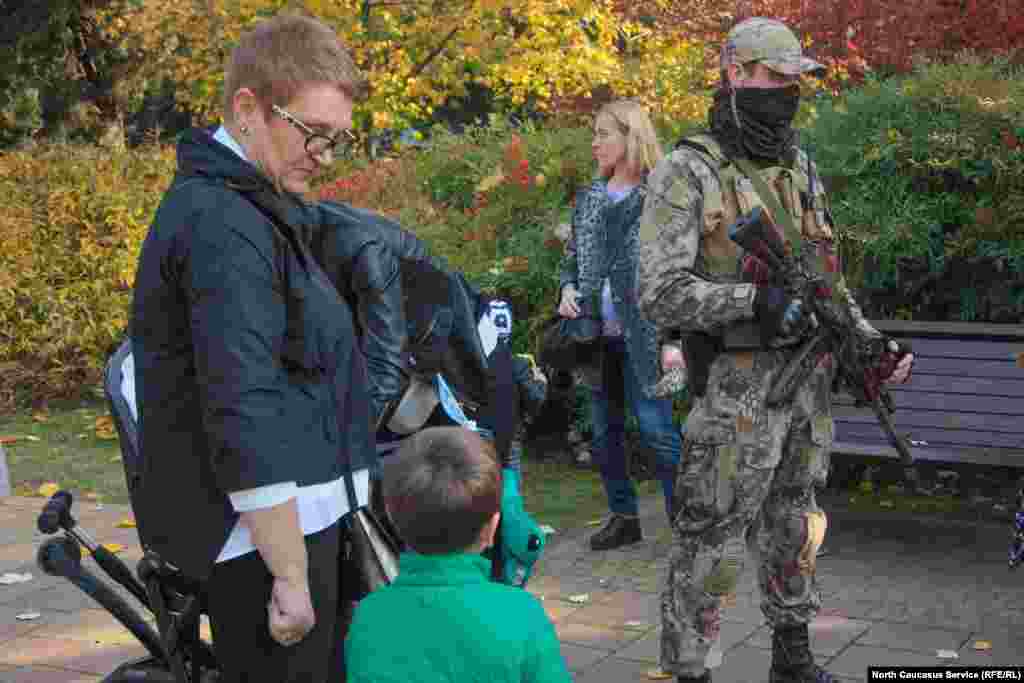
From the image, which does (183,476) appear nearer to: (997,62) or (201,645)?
(201,645)

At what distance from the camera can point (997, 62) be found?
7914mm

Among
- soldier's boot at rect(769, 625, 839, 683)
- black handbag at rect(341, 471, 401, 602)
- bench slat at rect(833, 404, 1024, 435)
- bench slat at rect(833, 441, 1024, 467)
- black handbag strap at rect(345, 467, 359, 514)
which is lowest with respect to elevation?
soldier's boot at rect(769, 625, 839, 683)

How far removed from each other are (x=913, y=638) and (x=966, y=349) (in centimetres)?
173

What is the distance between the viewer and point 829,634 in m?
5.16

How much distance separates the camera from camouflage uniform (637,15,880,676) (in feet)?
13.7

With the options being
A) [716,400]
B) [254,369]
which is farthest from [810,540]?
[254,369]

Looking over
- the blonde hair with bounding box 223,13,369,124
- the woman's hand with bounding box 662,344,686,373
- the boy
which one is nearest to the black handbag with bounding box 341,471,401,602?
the boy

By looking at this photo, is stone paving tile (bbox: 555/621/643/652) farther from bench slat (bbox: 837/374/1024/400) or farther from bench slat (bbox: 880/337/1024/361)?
bench slat (bbox: 880/337/1024/361)

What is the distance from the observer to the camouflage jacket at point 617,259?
6133 millimetres

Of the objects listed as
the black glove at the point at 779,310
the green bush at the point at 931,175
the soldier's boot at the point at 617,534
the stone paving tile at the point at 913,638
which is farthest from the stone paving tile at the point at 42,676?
the green bush at the point at 931,175

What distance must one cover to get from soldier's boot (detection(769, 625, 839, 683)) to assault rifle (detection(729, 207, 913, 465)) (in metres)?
0.74

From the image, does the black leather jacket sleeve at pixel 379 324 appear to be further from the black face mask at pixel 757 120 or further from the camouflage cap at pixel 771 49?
the camouflage cap at pixel 771 49

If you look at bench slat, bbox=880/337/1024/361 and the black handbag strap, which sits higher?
the black handbag strap

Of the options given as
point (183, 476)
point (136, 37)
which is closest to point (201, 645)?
point (183, 476)
